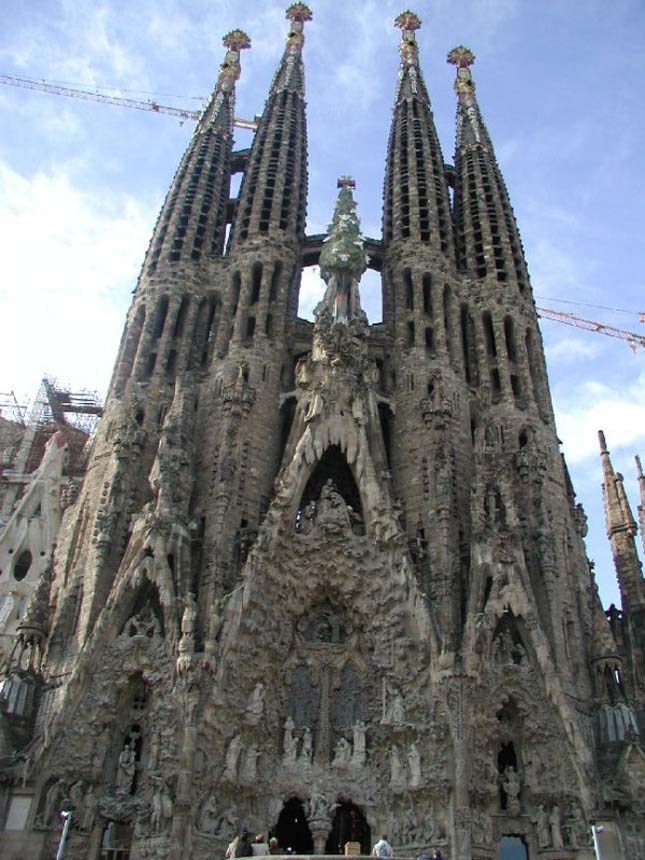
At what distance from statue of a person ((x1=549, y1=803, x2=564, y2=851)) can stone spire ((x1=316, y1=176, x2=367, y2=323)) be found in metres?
14.4

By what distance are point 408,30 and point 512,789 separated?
36324 mm

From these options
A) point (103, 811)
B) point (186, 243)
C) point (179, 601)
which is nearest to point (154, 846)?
point (103, 811)

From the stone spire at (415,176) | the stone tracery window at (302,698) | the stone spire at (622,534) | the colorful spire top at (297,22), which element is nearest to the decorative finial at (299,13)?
the colorful spire top at (297,22)

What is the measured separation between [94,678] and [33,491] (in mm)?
13988

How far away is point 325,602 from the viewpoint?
21.5 metres

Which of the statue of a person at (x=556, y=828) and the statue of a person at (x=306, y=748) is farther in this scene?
the statue of a person at (x=306, y=748)

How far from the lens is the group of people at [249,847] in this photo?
14156 millimetres

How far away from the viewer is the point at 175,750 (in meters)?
17.4

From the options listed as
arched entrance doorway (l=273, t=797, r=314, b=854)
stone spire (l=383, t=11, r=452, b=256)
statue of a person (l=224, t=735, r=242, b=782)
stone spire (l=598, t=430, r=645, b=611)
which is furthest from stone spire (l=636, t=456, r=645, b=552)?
statue of a person (l=224, t=735, r=242, b=782)

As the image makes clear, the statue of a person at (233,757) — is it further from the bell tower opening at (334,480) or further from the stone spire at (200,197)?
the stone spire at (200,197)

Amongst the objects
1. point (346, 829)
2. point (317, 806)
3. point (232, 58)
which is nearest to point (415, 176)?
point (232, 58)

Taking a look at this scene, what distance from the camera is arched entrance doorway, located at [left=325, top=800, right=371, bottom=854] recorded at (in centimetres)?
1917

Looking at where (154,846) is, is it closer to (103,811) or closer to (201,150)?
(103,811)

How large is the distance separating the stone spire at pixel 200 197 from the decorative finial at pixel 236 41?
4.76 m
